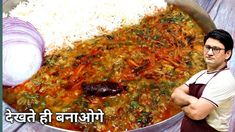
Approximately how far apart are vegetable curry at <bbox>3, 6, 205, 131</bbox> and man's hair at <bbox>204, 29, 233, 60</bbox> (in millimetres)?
113

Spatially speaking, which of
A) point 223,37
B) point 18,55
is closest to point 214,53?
point 223,37

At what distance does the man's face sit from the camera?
2514 mm

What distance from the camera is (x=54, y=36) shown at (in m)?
2.54

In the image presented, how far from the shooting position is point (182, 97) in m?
2.51

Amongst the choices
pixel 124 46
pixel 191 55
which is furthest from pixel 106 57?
pixel 191 55

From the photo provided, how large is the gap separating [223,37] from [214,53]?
0.11 m

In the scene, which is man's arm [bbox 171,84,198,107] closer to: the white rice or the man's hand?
the man's hand

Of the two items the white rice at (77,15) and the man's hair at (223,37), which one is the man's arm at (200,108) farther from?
the white rice at (77,15)

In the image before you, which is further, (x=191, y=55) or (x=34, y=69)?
(x=191, y=55)

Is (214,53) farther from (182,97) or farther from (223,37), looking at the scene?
(182,97)

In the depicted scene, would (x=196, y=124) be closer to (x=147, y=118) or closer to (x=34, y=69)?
(x=147, y=118)

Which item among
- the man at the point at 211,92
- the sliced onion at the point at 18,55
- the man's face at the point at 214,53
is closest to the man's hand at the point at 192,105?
the man at the point at 211,92

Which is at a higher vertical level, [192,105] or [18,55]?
[18,55]

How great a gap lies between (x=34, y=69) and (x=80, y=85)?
282 mm
